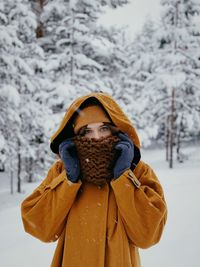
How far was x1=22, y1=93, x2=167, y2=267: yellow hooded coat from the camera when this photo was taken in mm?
1918

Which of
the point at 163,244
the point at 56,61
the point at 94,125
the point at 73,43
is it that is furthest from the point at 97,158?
the point at 73,43

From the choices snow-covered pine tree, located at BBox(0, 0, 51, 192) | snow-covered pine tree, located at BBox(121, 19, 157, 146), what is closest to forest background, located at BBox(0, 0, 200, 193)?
snow-covered pine tree, located at BBox(0, 0, 51, 192)

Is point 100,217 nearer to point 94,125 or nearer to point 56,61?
point 94,125

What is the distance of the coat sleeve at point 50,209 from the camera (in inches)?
77.9

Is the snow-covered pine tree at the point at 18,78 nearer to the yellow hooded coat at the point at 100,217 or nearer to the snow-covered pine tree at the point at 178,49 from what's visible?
the yellow hooded coat at the point at 100,217

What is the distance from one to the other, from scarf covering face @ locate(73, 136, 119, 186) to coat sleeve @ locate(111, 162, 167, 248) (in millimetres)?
111

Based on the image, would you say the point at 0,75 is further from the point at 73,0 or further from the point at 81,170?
the point at 81,170

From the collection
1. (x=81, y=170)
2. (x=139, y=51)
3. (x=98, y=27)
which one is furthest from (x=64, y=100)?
(x=139, y=51)

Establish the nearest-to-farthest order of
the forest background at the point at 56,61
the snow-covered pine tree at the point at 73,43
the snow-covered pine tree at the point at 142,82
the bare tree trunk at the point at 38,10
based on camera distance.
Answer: the forest background at the point at 56,61 < the snow-covered pine tree at the point at 73,43 < the bare tree trunk at the point at 38,10 < the snow-covered pine tree at the point at 142,82

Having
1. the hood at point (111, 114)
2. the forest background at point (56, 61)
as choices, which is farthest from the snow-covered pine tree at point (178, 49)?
the hood at point (111, 114)

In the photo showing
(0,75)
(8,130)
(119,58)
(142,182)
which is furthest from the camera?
(119,58)

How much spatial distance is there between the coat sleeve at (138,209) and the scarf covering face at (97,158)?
11cm

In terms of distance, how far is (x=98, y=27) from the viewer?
1497 centimetres

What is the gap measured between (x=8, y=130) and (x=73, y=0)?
726 centimetres
